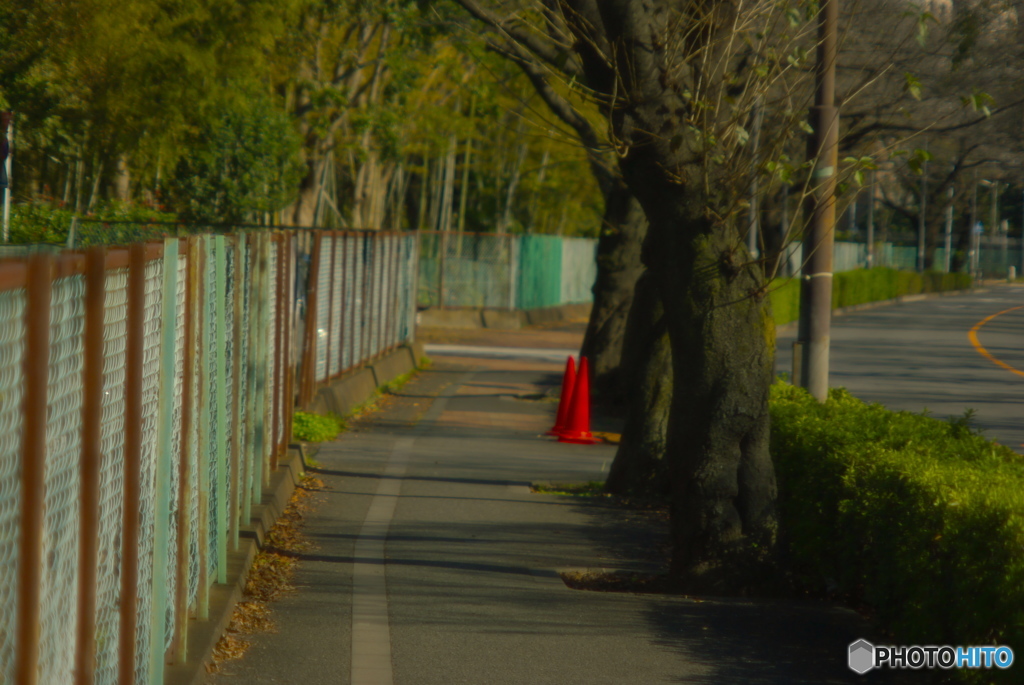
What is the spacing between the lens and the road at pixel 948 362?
13.9 m

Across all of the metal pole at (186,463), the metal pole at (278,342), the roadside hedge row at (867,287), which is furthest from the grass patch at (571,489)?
the roadside hedge row at (867,287)

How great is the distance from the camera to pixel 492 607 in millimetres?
6383

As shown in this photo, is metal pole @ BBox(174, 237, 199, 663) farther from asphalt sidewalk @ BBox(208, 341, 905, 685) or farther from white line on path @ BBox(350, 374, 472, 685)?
white line on path @ BBox(350, 374, 472, 685)

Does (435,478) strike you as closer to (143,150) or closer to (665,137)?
(665,137)

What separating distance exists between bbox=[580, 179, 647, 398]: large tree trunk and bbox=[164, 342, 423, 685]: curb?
338 centimetres

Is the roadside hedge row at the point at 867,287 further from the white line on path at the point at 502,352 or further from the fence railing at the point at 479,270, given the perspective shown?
the fence railing at the point at 479,270

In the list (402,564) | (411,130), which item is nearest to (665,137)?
(402,564)

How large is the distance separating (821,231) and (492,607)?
4.09 meters

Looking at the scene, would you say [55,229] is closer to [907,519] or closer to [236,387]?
[236,387]

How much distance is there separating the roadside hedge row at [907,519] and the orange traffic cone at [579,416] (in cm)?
465

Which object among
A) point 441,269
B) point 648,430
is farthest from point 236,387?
point 441,269

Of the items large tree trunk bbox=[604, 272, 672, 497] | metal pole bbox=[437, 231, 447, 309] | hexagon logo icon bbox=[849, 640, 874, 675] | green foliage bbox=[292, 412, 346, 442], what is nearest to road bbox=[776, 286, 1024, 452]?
large tree trunk bbox=[604, 272, 672, 497]

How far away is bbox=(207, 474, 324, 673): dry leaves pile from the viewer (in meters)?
5.55

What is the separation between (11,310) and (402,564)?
5.18 meters
